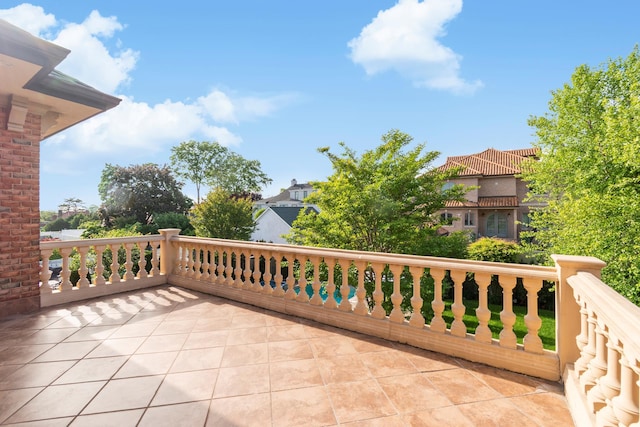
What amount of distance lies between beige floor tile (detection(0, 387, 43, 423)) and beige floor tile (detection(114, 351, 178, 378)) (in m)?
0.55

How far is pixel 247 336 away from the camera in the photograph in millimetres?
3271

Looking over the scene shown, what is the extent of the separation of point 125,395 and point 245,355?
0.98 m

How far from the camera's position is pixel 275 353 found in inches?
113

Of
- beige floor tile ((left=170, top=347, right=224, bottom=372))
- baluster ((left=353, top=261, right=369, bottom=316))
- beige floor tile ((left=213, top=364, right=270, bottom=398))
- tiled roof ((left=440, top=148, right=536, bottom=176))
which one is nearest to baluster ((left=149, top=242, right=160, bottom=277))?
beige floor tile ((left=170, top=347, right=224, bottom=372))

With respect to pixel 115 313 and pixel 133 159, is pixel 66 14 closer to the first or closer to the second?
pixel 115 313

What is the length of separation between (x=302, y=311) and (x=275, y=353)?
38.9 inches

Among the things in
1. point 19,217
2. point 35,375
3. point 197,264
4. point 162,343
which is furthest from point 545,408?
point 19,217

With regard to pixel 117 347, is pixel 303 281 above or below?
above

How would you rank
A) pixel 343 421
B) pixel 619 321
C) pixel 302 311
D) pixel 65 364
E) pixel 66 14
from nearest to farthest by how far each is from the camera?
1. pixel 619 321
2. pixel 343 421
3. pixel 65 364
4. pixel 302 311
5. pixel 66 14

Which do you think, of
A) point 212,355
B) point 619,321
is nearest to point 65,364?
point 212,355

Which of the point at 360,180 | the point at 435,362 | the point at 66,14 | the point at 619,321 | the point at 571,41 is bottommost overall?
the point at 435,362

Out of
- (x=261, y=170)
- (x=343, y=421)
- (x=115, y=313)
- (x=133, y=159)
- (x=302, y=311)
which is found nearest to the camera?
(x=343, y=421)

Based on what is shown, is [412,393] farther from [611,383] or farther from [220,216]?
[220,216]

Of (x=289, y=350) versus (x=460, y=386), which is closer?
(x=460, y=386)
